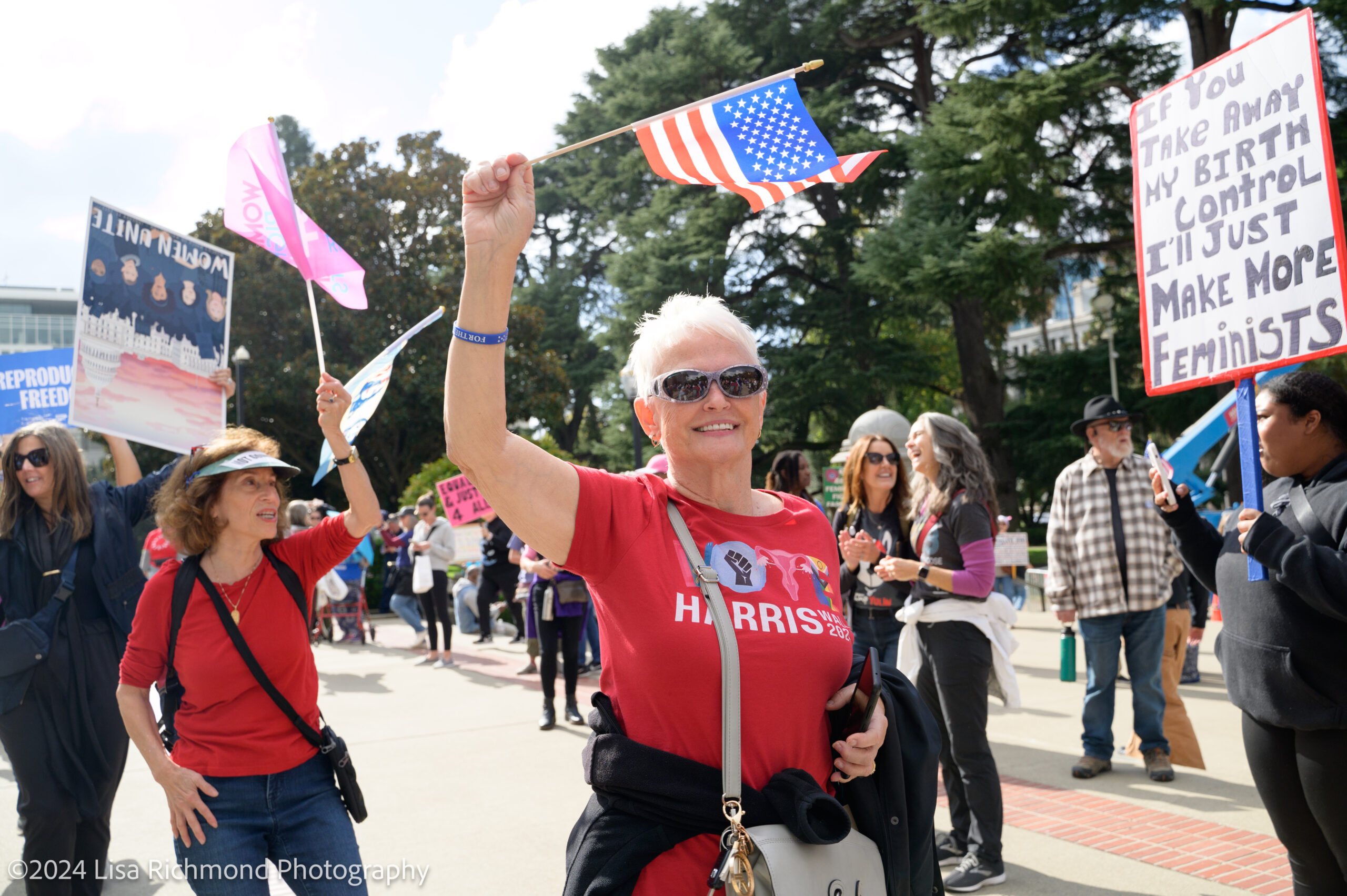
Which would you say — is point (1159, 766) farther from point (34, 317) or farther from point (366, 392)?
point (34, 317)

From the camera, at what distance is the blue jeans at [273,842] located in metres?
2.85

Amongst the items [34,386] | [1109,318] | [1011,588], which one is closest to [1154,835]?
[34,386]

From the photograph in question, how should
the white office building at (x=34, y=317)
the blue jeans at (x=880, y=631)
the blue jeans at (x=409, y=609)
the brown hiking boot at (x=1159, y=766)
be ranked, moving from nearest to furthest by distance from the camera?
the blue jeans at (x=880, y=631) < the brown hiking boot at (x=1159, y=766) < the blue jeans at (x=409, y=609) < the white office building at (x=34, y=317)

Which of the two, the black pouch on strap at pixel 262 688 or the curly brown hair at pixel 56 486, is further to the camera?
the curly brown hair at pixel 56 486

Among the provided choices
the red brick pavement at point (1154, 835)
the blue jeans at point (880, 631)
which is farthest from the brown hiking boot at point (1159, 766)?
the blue jeans at point (880, 631)

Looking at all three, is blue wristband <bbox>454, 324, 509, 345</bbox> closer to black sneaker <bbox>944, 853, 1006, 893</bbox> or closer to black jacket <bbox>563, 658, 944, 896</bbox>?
black jacket <bbox>563, 658, 944, 896</bbox>

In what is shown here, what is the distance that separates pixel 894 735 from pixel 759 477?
25.9 meters

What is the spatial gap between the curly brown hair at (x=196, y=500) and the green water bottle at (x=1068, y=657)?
6526 millimetres

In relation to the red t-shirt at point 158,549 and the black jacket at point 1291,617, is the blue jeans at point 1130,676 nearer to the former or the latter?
the black jacket at point 1291,617

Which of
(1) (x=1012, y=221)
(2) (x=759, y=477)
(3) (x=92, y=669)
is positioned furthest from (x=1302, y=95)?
(2) (x=759, y=477)

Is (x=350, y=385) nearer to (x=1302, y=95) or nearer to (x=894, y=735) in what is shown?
(x=894, y=735)

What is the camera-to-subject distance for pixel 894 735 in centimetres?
207

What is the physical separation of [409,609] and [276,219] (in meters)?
11.0

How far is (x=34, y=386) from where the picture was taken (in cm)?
698
